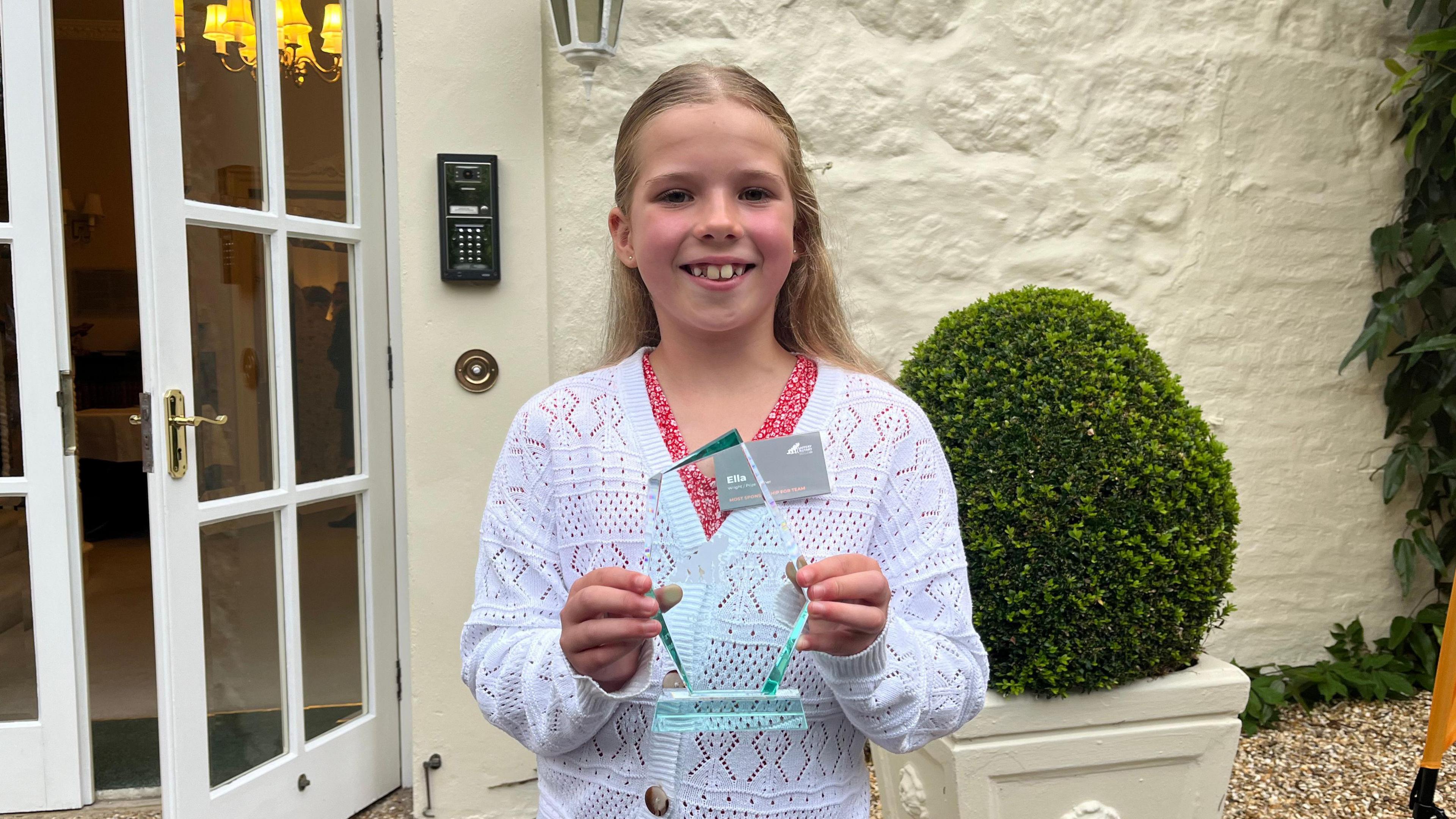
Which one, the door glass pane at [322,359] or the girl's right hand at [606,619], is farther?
the door glass pane at [322,359]

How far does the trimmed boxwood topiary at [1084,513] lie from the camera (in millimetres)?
1908

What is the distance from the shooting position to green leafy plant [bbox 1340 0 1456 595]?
10.0 feet

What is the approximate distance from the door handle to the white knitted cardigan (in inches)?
59.3

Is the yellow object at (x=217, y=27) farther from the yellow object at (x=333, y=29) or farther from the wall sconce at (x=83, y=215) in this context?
the wall sconce at (x=83, y=215)

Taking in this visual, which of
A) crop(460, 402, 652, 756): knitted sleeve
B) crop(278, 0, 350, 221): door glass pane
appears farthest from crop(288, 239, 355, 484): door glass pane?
crop(460, 402, 652, 756): knitted sleeve

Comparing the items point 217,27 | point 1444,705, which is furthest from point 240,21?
point 1444,705

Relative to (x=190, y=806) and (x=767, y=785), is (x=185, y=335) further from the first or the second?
(x=767, y=785)

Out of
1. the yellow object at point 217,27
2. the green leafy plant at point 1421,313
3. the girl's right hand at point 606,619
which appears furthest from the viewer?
the green leafy plant at point 1421,313

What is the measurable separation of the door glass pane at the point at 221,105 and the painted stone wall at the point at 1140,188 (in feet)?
2.38

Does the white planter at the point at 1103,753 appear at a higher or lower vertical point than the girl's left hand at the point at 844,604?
lower

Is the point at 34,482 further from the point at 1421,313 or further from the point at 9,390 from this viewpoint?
the point at 1421,313

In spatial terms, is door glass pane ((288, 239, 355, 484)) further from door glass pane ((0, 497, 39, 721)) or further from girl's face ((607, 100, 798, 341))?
girl's face ((607, 100, 798, 341))

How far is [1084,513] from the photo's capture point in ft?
6.26

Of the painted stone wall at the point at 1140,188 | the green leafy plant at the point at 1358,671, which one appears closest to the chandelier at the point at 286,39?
the painted stone wall at the point at 1140,188
